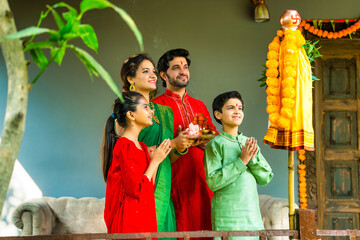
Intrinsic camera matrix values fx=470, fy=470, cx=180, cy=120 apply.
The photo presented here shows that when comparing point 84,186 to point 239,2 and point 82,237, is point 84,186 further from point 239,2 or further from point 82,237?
point 82,237

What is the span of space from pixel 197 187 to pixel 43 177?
2848mm

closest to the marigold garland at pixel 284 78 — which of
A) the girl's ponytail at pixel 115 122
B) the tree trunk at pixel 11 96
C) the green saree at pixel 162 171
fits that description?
the green saree at pixel 162 171

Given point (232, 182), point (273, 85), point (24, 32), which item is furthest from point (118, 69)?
point (24, 32)

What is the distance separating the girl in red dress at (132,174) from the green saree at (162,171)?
0.72 ft

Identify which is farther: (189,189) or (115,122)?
(189,189)

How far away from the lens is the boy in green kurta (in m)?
3.03

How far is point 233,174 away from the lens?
3016 millimetres

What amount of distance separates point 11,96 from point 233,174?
1846mm

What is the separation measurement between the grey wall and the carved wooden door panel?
18.4 inches

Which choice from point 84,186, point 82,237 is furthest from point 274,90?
point 84,186

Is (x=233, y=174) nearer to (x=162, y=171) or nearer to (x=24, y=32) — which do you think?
(x=162, y=171)

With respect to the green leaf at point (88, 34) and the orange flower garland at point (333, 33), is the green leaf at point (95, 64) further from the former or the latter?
the orange flower garland at point (333, 33)

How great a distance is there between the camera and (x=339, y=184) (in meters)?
5.62

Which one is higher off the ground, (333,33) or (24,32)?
(333,33)
